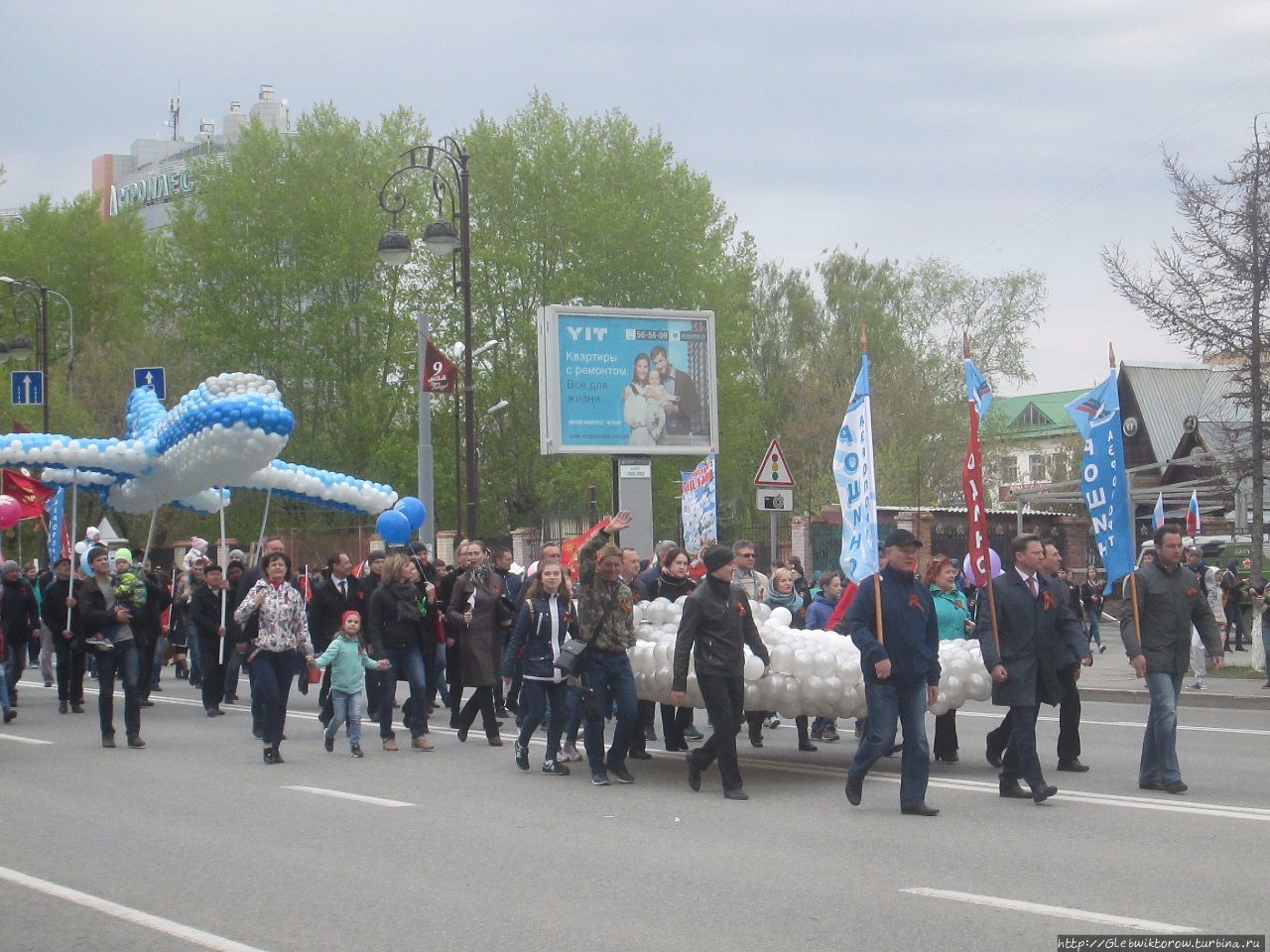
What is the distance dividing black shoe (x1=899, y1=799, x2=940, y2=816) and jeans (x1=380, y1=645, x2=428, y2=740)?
17.9 feet

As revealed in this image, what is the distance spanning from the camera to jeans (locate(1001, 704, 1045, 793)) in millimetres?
10320

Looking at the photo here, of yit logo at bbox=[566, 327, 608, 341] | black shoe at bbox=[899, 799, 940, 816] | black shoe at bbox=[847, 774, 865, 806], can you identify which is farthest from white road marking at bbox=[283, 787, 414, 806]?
yit logo at bbox=[566, 327, 608, 341]

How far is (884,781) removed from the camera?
1165 centimetres

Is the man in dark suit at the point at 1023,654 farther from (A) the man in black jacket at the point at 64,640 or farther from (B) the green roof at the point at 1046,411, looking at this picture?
(B) the green roof at the point at 1046,411

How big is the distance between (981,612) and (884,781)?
5.08 feet

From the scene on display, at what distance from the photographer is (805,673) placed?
11555 millimetres

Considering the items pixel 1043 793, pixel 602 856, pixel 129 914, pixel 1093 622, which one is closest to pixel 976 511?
pixel 1043 793

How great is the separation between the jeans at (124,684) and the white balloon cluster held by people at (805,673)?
4929 millimetres

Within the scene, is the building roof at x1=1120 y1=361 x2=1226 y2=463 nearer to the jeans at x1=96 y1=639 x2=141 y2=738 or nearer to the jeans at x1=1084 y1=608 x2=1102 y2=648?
the jeans at x1=1084 y1=608 x2=1102 y2=648

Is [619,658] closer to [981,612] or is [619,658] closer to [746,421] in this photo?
[981,612]

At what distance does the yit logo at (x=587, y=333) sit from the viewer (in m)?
27.1

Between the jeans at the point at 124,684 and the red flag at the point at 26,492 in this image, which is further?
the red flag at the point at 26,492

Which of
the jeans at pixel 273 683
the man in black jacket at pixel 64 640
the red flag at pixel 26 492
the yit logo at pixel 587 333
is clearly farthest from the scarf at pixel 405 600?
the red flag at pixel 26 492

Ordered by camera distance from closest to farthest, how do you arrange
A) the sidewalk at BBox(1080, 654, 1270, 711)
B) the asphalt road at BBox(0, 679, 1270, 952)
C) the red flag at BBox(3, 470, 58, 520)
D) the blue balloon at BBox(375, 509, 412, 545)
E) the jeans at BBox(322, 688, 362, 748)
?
the asphalt road at BBox(0, 679, 1270, 952) → the jeans at BBox(322, 688, 362, 748) → the sidewalk at BBox(1080, 654, 1270, 711) → the blue balloon at BBox(375, 509, 412, 545) → the red flag at BBox(3, 470, 58, 520)
